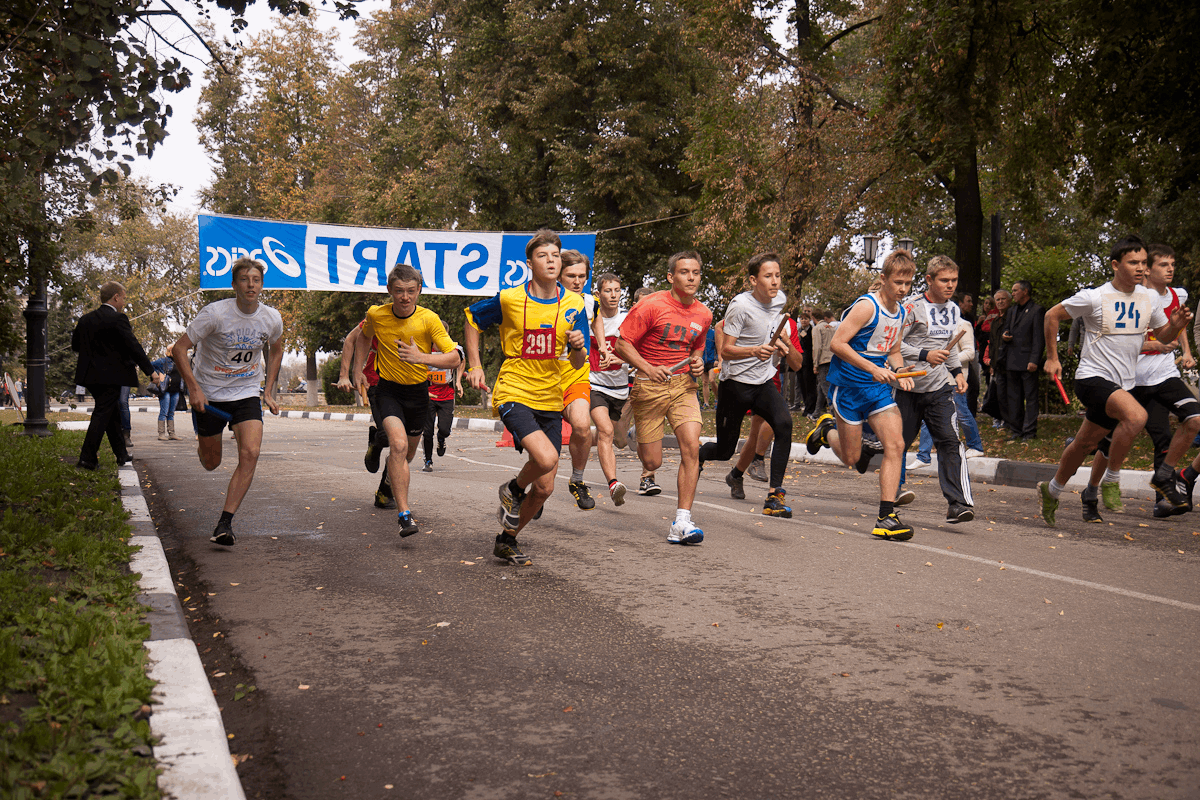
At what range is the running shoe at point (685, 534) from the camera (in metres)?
6.93

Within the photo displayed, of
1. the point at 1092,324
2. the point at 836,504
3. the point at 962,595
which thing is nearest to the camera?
the point at 962,595

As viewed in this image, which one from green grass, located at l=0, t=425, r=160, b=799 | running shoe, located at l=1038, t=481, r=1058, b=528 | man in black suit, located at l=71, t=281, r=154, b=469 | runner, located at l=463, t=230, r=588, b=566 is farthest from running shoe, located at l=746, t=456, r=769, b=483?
man in black suit, located at l=71, t=281, r=154, b=469

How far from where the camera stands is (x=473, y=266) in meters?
20.6

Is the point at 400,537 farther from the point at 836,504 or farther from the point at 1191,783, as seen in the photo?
the point at 1191,783

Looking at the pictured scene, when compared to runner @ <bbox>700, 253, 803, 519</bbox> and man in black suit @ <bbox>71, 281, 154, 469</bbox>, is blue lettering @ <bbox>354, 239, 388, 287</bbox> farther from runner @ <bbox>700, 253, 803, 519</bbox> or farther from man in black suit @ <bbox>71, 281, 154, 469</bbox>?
runner @ <bbox>700, 253, 803, 519</bbox>

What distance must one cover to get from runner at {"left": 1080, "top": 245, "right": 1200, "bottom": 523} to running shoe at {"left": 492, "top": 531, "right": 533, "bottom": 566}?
15.5ft

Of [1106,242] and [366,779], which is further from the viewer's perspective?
[1106,242]

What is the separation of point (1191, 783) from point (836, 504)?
250 inches

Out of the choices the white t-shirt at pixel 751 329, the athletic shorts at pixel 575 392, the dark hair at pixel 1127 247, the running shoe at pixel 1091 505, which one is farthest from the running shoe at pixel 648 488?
the dark hair at pixel 1127 247

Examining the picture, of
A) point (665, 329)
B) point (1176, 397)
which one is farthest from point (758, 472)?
point (1176, 397)

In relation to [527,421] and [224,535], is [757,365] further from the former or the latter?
[224,535]

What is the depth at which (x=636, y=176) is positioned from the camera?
28.8 m

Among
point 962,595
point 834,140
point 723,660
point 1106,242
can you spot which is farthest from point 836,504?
point 1106,242

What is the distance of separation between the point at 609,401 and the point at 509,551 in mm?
3701
